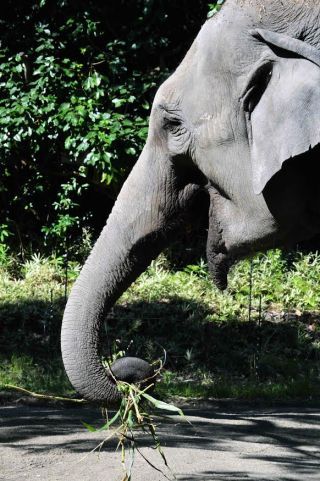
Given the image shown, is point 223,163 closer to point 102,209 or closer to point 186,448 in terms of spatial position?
point 186,448

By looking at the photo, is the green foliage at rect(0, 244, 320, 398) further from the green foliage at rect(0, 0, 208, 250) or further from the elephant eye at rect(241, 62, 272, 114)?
A: the elephant eye at rect(241, 62, 272, 114)

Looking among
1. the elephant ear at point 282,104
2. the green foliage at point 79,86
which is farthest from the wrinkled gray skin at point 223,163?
the green foliage at point 79,86

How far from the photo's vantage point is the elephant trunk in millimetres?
4371

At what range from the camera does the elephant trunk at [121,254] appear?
4.37m

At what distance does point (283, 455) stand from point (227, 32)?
330cm

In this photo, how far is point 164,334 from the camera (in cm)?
1059

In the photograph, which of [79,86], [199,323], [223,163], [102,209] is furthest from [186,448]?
[102,209]

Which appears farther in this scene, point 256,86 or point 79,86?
point 79,86

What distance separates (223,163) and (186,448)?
2.88 metres

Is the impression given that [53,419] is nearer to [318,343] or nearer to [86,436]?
[86,436]


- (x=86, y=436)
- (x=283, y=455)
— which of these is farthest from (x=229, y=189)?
(x=86, y=436)

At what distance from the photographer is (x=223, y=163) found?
4051 millimetres

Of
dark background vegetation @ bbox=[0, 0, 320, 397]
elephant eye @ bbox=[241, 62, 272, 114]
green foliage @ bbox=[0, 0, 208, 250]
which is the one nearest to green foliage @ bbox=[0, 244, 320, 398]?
dark background vegetation @ bbox=[0, 0, 320, 397]

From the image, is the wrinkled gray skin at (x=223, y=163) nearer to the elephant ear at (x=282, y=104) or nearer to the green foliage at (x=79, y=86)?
the elephant ear at (x=282, y=104)
